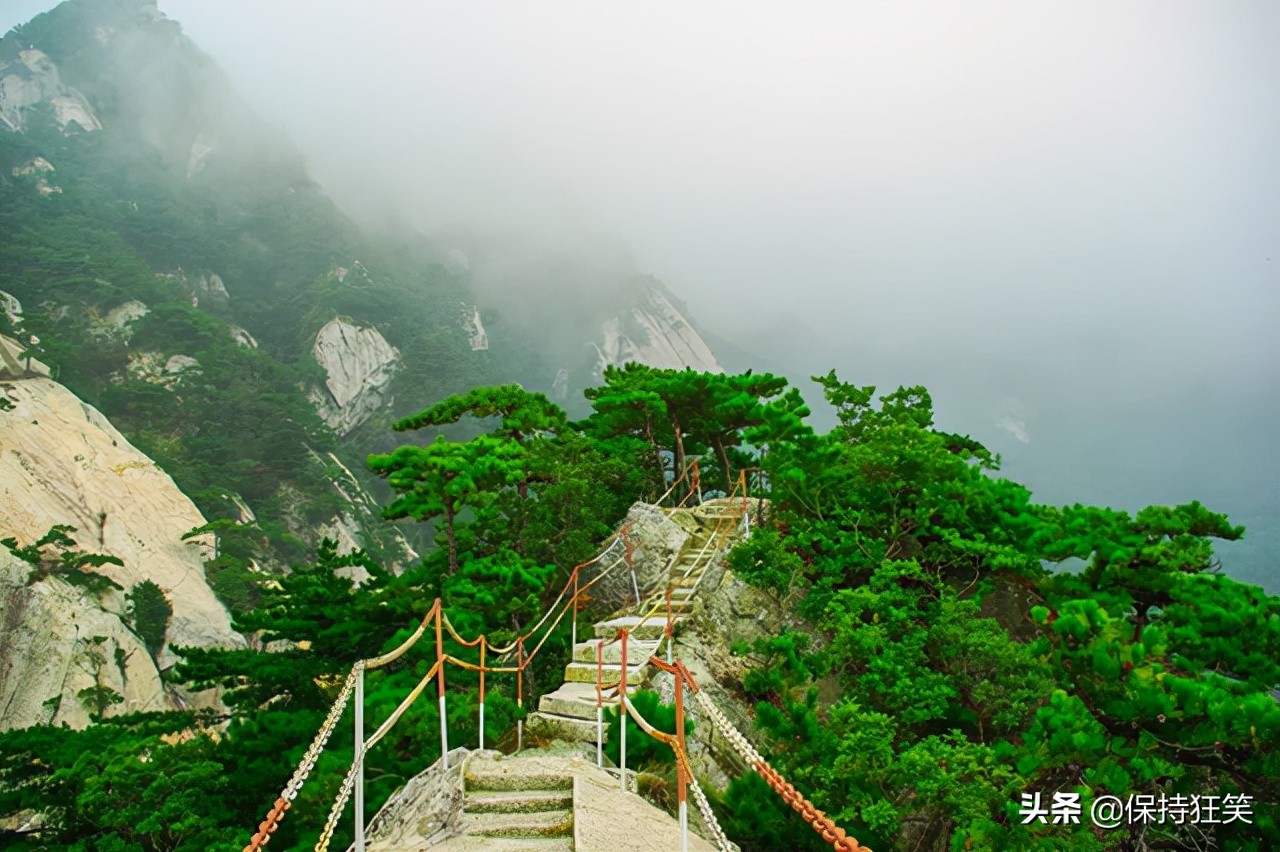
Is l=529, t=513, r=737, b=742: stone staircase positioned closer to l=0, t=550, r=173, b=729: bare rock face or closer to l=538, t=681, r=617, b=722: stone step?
l=538, t=681, r=617, b=722: stone step

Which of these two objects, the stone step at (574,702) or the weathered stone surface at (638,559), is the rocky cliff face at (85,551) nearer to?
the weathered stone surface at (638,559)

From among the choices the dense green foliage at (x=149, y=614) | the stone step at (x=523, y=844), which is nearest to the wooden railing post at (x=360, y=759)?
the stone step at (x=523, y=844)

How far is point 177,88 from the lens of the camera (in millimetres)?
72250

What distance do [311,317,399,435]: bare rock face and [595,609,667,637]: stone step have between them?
49.4 metres

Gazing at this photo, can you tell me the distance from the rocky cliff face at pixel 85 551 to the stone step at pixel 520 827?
79.0 ft

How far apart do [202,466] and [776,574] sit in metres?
37.7

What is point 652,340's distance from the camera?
72000 millimetres

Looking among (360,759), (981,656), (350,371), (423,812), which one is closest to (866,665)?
(981,656)

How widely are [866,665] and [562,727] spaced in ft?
13.5

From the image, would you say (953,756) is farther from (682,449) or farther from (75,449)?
(75,449)

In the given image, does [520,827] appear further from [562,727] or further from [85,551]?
[85,551]

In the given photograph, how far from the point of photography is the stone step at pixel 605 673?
8219 mm

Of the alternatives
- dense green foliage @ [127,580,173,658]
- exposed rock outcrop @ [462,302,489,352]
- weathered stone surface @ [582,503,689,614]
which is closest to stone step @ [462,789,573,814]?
weathered stone surface @ [582,503,689,614]

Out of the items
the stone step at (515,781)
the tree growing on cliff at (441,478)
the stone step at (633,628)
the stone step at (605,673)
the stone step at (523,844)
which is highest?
the tree growing on cliff at (441,478)
